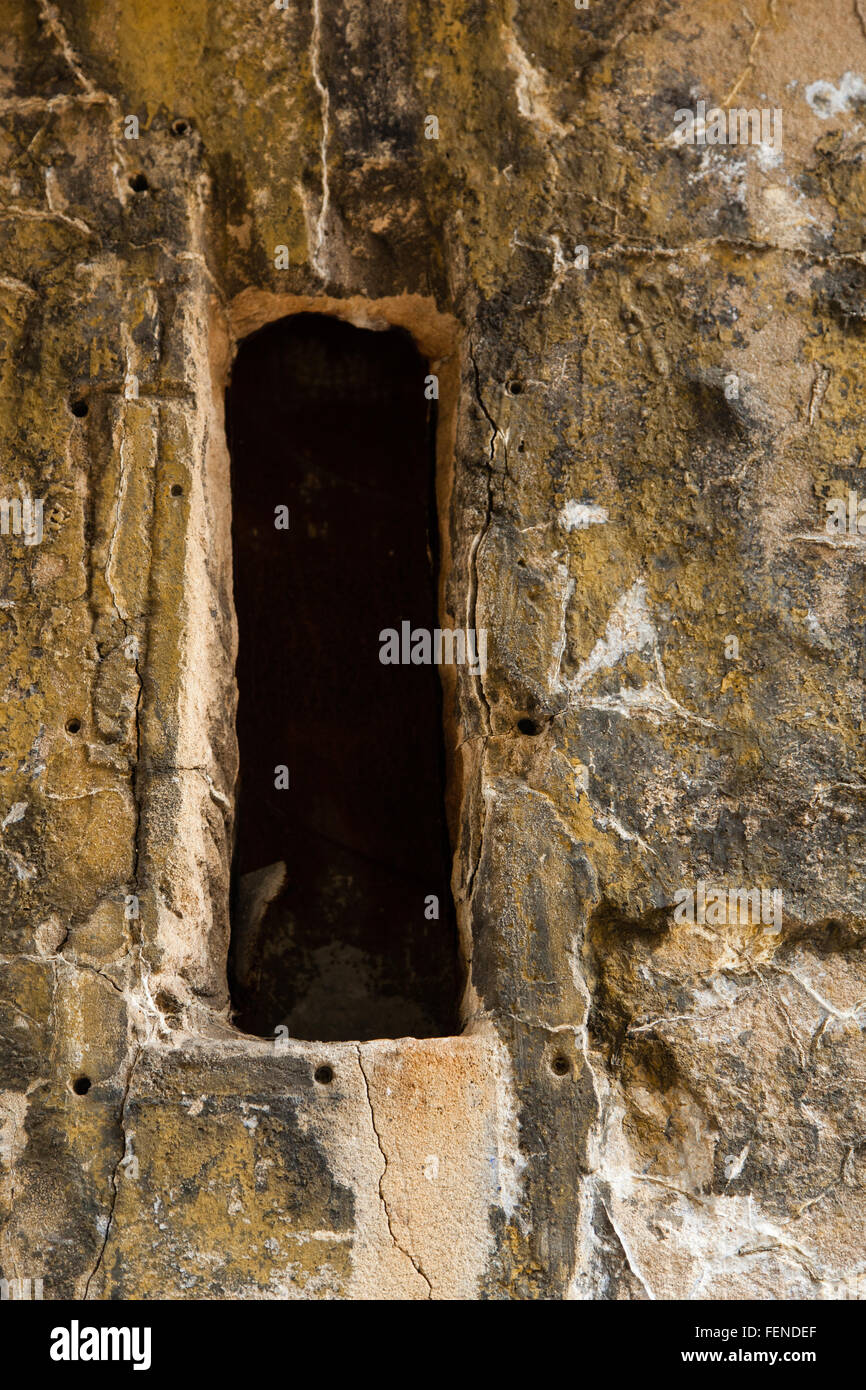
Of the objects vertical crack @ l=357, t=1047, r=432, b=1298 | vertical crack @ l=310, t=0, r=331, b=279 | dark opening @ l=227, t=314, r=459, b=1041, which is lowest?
vertical crack @ l=357, t=1047, r=432, b=1298

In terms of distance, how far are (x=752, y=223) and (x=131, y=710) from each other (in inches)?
63.2

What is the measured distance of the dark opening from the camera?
8.71 ft

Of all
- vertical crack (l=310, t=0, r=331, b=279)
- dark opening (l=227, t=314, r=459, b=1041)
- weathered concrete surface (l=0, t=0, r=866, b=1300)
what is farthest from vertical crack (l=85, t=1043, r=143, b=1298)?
vertical crack (l=310, t=0, r=331, b=279)

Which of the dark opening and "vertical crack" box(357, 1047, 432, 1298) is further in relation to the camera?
the dark opening

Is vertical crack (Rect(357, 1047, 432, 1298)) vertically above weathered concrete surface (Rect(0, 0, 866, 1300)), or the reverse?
weathered concrete surface (Rect(0, 0, 866, 1300))

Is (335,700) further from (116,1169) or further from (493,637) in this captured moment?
(116,1169)

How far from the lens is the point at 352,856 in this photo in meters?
2.72

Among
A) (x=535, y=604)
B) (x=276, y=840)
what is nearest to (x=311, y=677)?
(x=276, y=840)

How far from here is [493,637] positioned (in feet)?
8.14

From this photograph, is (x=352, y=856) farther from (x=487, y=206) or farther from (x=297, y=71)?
(x=297, y=71)

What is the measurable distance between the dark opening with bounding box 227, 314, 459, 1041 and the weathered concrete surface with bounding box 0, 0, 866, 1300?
0.51ft

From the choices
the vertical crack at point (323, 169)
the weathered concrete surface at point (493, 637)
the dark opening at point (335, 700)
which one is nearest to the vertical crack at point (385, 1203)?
the weathered concrete surface at point (493, 637)

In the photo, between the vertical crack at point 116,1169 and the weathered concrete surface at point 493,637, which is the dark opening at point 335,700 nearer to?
the weathered concrete surface at point 493,637

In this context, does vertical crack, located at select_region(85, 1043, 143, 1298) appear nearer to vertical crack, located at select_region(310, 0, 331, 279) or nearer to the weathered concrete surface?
the weathered concrete surface
